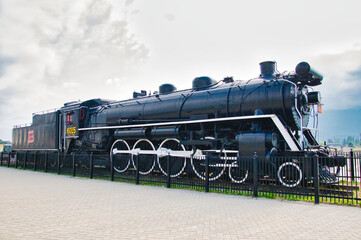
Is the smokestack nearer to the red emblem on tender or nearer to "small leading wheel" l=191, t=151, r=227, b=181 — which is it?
"small leading wheel" l=191, t=151, r=227, b=181

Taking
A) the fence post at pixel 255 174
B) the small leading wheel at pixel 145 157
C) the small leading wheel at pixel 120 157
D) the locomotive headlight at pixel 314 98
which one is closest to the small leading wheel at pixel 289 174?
the fence post at pixel 255 174

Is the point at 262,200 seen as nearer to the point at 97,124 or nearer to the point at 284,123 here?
the point at 284,123

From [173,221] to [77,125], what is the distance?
39.5 ft

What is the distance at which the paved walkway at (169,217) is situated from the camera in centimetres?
443

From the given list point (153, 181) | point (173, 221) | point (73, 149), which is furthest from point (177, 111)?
point (73, 149)

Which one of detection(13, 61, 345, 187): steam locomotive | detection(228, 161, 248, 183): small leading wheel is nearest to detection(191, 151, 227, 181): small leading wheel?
detection(13, 61, 345, 187): steam locomotive

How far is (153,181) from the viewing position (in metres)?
10.2

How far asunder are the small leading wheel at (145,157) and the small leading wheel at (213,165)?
175cm

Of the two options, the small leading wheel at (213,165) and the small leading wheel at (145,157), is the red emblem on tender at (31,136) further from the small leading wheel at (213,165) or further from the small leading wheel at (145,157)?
the small leading wheel at (213,165)

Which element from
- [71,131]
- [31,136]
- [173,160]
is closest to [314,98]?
[173,160]

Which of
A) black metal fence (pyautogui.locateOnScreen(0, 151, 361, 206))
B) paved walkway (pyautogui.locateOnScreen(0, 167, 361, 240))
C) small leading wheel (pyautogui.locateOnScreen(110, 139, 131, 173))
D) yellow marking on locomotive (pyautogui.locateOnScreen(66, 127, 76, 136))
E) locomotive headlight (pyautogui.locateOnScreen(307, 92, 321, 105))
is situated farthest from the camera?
yellow marking on locomotive (pyautogui.locateOnScreen(66, 127, 76, 136))

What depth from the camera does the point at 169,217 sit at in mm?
5465

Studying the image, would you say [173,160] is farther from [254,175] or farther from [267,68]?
[267,68]

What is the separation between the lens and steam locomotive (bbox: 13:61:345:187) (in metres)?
8.92
